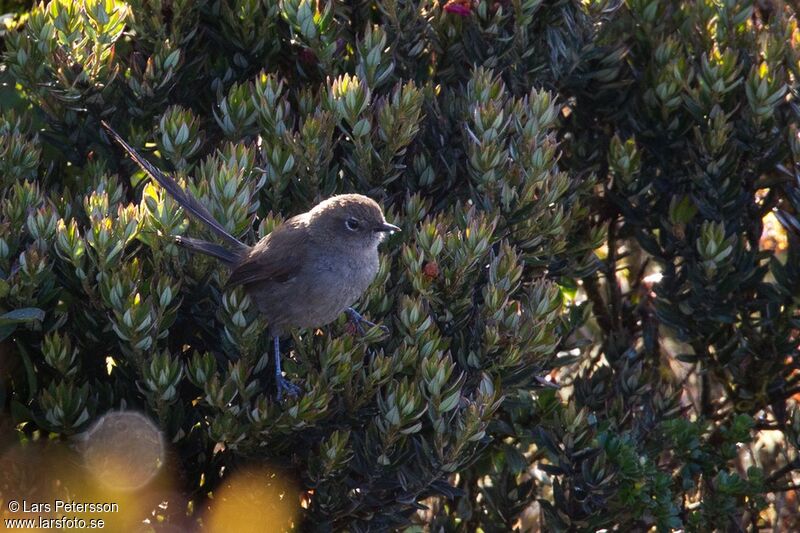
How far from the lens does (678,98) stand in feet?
15.7

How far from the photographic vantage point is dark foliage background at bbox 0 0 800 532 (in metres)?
3.61

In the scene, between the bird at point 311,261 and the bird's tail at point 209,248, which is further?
the bird at point 311,261

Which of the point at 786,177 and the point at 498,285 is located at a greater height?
the point at 786,177

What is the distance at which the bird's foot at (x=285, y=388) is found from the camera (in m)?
3.55

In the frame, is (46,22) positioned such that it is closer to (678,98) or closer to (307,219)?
(307,219)

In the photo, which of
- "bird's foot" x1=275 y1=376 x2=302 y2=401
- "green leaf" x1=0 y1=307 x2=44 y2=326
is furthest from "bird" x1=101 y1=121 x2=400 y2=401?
"green leaf" x1=0 y1=307 x2=44 y2=326

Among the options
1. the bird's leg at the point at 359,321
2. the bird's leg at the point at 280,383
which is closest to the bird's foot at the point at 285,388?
the bird's leg at the point at 280,383

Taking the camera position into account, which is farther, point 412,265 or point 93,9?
point 93,9

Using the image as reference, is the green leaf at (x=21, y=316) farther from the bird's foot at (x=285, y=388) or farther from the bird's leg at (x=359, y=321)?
the bird's leg at (x=359, y=321)

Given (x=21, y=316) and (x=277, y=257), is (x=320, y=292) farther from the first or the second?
(x=21, y=316)

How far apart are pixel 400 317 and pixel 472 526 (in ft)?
5.81

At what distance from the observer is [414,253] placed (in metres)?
3.74

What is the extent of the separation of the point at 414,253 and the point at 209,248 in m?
0.79

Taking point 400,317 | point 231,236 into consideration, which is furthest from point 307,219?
point 400,317
